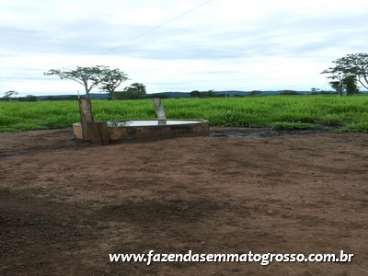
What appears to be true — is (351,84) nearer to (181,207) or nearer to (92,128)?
(92,128)

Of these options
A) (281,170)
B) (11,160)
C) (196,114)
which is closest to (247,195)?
(281,170)

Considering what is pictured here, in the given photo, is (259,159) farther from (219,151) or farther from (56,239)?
(56,239)

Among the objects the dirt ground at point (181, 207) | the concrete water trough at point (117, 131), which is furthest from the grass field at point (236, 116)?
the dirt ground at point (181, 207)

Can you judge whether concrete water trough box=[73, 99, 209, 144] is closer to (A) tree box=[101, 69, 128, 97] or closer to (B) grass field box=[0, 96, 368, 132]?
(B) grass field box=[0, 96, 368, 132]

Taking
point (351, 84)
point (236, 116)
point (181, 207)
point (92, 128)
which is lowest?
point (181, 207)

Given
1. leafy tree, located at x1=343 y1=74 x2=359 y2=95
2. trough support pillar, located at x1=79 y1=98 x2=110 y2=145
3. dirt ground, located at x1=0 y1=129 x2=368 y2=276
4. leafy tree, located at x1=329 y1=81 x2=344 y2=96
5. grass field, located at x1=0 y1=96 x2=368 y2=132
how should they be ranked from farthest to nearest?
leafy tree, located at x1=343 y1=74 x2=359 y2=95 → leafy tree, located at x1=329 y1=81 x2=344 y2=96 → grass field, located at x1=0 y1=96 x2=368 y2=132 → trough support pillar, located at x1=79 y1=98 x2=110 y2=145 → dirt ground, located at x1=0 y1=129 x2=368 y2=276

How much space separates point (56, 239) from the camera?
12.8 ft

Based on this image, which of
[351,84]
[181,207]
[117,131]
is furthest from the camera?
[351,84]

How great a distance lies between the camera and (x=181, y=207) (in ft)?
15.7

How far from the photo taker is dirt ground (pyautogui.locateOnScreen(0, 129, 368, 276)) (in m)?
3.53

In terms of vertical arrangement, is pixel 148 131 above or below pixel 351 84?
below

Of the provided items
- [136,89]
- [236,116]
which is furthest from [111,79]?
[236,116]

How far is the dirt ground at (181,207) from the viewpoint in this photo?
11.6ft

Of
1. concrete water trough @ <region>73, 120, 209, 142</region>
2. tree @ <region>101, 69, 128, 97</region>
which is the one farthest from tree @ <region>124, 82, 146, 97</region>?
concrete water trough @ <region>73, 120, 209, 142</region>
